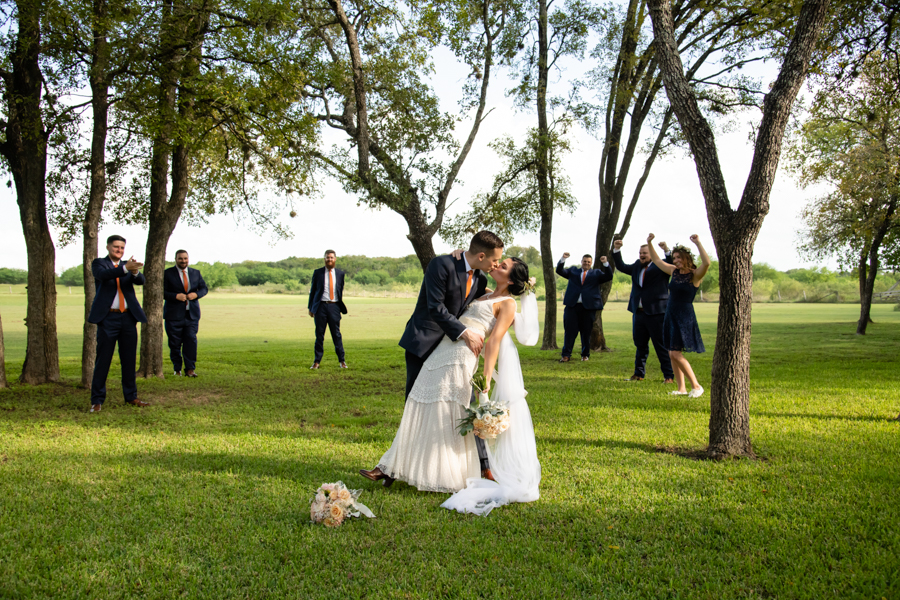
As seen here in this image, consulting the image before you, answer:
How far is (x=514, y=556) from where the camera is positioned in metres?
3.61

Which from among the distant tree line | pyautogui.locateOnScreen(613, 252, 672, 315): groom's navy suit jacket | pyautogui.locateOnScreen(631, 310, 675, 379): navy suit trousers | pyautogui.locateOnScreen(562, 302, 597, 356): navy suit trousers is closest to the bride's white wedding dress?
pyautogui.locateOnScreen(613, 252, 672, 315): groom's navy suit jacket

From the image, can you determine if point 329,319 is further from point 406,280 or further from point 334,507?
point 406,280

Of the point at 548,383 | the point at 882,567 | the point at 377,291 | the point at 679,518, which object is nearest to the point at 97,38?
the point at 548,383

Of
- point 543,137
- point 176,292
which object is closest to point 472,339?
point 176,292

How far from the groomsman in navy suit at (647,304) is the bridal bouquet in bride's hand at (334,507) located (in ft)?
24.1

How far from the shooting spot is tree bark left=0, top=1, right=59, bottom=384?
9.77 metres

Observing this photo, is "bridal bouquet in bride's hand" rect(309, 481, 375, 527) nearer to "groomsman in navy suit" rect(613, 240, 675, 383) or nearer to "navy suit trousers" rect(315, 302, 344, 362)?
"groomsman in navy suit" rect(613, 240, 675, 383)

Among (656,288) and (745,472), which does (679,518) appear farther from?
(656,288)

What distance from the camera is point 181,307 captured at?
11.8 meters

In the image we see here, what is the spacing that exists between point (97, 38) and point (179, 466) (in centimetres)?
785

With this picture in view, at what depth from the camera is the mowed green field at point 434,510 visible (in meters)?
3.30

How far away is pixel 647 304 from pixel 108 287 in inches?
341

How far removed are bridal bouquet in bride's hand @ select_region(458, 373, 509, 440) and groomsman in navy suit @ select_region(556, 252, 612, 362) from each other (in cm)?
909

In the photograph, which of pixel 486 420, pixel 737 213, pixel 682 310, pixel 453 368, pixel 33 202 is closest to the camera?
pixel 486 420
